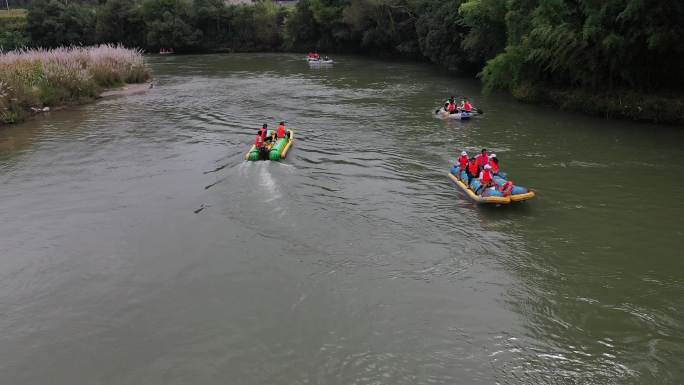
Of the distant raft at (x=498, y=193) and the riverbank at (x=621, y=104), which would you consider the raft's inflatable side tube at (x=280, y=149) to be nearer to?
the distant raft at (x=498, y=193)

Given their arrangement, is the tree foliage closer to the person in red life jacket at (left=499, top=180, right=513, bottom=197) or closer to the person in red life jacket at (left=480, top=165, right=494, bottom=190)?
the person in red life jacket at (left=480, top=165, right=494, bottom=190)

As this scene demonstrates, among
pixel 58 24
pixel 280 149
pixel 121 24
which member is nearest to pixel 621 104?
pixel 280 149

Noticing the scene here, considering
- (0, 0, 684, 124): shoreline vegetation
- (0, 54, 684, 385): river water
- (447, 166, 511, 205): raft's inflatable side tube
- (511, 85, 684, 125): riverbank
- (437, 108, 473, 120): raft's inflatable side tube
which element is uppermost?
(0, 0, 684, 124): shoreline vegetation

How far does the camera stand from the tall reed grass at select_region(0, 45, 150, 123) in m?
24.9

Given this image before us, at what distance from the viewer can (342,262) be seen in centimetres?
1129

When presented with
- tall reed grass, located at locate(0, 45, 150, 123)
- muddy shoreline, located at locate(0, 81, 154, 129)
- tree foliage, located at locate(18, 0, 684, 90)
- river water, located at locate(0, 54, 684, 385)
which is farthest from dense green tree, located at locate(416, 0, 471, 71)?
tall reed grass, located at locate(0, 45, 150, 123)

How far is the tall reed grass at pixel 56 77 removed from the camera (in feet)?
81.8

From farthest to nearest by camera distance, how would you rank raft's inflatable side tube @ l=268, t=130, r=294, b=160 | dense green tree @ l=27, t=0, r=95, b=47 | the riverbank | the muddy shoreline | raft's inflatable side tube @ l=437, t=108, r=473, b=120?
dense green tree @ l=27, t=0, r=95, b=47, the muddy shoreline, raft's inflatable side tube @ l=437, t=108, r=473, b=120, the riverbank, raft's inflatable side tube @ l=268, t=130, r=294, b=160

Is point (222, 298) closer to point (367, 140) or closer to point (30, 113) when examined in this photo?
point (367, 140)

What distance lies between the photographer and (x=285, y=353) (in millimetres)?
8508

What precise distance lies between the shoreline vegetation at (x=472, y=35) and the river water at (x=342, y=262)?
107 inches

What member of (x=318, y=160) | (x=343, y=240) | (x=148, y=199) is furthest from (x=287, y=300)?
(x=318, y=160)

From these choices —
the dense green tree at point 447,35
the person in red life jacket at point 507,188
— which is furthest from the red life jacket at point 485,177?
the dense green tree at point 447,35

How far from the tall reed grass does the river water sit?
175 inches
